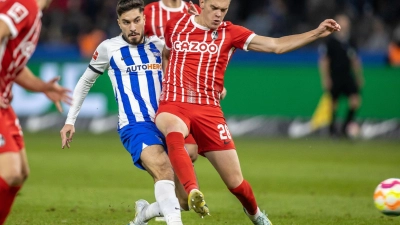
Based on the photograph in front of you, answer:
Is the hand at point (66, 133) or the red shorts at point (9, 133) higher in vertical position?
the red shorts at point (9, 133)

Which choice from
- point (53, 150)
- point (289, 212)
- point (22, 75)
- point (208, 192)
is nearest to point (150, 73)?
point (22, 75)

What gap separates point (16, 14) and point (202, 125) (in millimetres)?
2193

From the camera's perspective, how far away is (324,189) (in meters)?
11.1

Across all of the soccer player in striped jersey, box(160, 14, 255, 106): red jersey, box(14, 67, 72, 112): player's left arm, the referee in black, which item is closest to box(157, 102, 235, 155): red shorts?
box(160, 14, 255, 106): red jersey

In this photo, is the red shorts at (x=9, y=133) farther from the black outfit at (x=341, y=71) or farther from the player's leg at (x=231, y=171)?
the black outfit at (x=341, y=71)

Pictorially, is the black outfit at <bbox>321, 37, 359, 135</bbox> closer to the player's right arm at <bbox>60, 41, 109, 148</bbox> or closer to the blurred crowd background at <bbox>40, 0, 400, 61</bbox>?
the blurred crowd background at <bbox>40, 0, 400, 61</bbox>

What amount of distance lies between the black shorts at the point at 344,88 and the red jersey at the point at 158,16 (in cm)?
922

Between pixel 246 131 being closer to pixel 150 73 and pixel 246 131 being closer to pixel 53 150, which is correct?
pixel 53 150

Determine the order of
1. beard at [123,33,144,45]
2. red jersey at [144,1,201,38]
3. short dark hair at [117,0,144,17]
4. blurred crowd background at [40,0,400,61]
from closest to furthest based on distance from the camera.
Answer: short dark hair at [117,0,144,17] < beard at [123,33,144,45] < red jersey at [144,1,201,38] < blurred crowd background at [40,0,400,61]

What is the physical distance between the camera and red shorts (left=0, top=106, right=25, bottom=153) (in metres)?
5.66

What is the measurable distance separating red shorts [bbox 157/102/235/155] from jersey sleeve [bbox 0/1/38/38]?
1800 mm

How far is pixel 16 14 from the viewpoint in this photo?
18.4 ft

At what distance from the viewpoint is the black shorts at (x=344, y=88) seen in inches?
690

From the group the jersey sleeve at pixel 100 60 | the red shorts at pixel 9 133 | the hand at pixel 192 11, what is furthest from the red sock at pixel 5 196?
the hand at pixel 192 11
